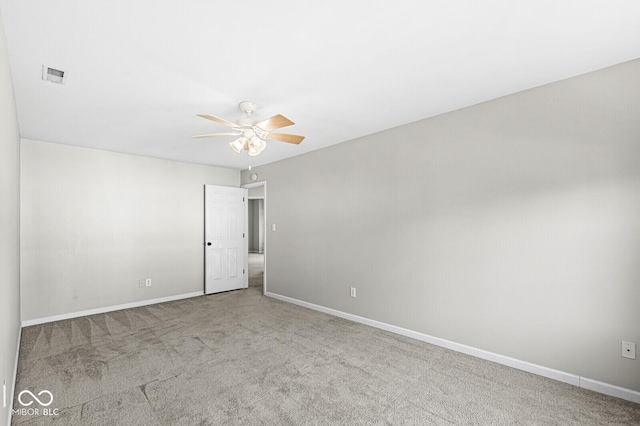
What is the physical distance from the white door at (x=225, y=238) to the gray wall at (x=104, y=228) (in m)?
0.16

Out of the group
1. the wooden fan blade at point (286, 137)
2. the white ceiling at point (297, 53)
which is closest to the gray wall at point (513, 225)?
the white ceiling at point (297, 53)

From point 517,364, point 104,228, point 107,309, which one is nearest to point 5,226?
point 104,228

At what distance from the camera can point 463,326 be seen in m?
3.08

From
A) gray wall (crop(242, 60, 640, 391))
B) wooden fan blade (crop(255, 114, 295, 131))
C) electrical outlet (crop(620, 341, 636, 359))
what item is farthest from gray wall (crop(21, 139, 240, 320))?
electrical outlet (crop(620, 341, 636, 359))

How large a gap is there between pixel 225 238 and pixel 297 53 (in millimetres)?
4475

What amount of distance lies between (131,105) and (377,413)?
336 centimetres

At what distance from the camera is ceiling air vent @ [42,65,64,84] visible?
7.43 feet

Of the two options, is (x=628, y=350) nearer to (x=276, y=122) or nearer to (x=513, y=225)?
(x=513, y=225)

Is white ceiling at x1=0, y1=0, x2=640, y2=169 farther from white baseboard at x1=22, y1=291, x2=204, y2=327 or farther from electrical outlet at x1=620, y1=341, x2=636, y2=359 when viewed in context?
white baseboard at x1=22, y1=291, x2=204, y2=327

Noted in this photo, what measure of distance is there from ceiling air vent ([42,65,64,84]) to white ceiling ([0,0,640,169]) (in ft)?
0.18

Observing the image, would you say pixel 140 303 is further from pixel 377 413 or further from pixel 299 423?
pixel 377 413

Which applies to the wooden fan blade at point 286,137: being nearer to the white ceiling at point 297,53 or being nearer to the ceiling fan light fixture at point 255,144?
the ceiling fan light fixture at point 255,144

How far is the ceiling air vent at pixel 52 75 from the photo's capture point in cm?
227

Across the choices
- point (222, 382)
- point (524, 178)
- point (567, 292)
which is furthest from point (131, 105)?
point (567, 292)
